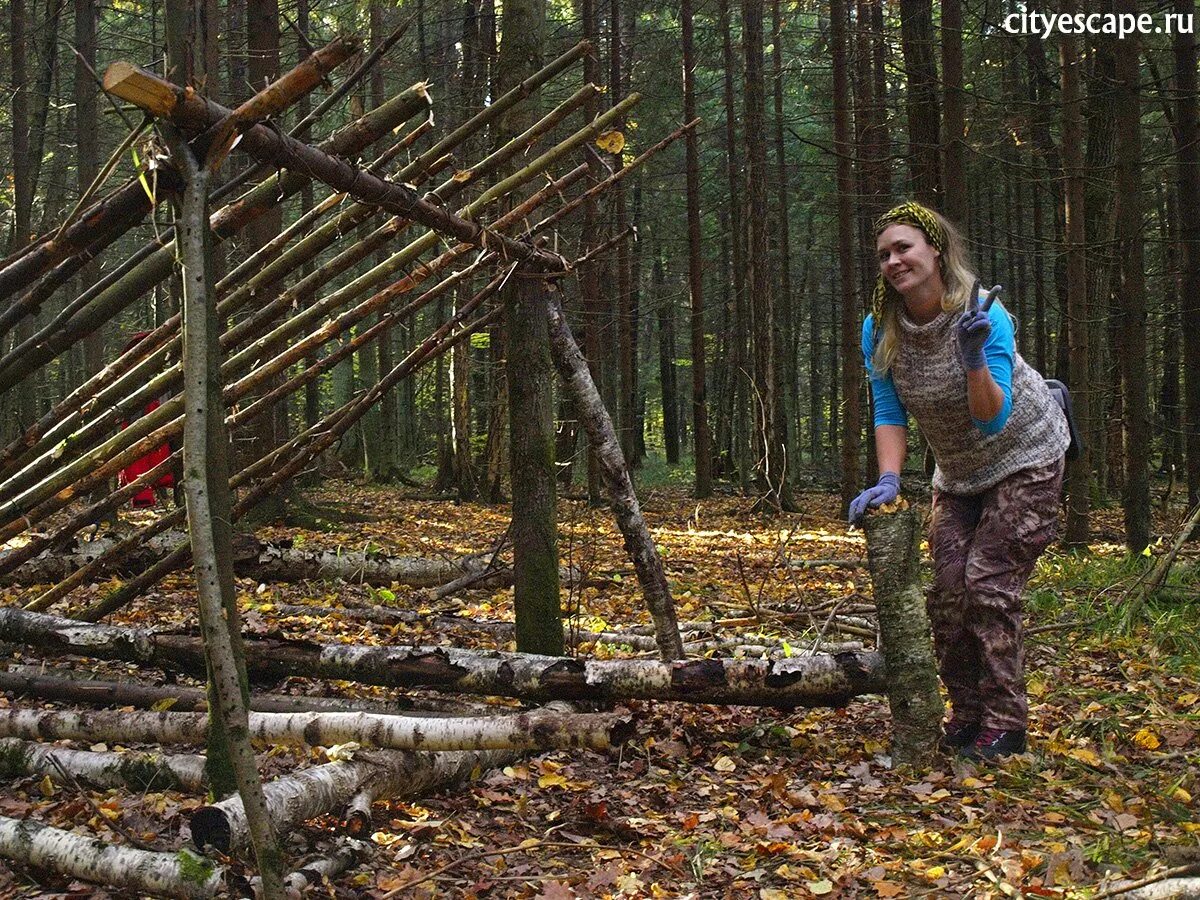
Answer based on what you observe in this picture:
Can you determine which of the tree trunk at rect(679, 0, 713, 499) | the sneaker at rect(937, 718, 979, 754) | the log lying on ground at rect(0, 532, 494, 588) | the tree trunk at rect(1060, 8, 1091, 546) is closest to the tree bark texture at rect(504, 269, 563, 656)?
the sneaker at rect(937, 718, 979, 754)

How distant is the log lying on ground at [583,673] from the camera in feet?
13.2

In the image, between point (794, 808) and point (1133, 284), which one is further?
point (1133, 284)

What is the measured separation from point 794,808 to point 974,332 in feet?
6.01

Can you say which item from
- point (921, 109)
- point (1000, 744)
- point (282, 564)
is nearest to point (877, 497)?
point (1000, 744)

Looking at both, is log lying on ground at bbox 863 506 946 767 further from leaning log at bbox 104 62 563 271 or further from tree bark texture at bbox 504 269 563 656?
leaning log at bbox 104 62 563 271

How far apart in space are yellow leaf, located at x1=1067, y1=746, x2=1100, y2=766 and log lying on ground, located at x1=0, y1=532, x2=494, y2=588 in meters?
4.78

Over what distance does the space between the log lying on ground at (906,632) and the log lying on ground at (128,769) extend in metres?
2.66

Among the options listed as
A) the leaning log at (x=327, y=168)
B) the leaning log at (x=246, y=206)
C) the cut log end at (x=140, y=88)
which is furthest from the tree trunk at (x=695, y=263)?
the cut log end at (x=140, y=88)

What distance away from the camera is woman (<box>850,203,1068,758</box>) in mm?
3660

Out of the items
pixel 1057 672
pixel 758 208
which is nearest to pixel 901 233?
pixel 1057 672

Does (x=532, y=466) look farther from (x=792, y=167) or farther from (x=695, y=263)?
(x=792, y=167)

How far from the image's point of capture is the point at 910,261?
12.0 feet

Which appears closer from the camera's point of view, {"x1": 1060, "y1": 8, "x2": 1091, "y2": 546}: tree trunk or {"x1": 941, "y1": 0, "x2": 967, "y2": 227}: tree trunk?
{"x1": 941, "y1": 0, "x2": 967, "y2": 227}: tree trunk

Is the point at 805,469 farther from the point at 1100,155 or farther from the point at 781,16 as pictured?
the point at 1100,155
